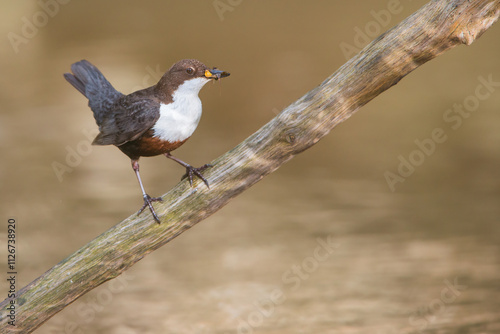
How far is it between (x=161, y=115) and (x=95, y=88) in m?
0.65

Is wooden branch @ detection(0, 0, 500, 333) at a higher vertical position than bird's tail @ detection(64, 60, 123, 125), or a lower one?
lower

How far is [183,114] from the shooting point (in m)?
2.84

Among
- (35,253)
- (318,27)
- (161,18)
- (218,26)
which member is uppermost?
(161,18)

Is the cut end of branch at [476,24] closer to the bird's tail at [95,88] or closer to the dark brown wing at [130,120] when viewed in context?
the dark brown wing at [130,120]

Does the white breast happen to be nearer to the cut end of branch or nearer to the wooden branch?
the wooden branch

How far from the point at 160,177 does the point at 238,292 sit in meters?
1.73

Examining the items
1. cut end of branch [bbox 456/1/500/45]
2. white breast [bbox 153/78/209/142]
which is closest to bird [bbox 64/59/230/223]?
white breast [bbox 153/78/209/142]

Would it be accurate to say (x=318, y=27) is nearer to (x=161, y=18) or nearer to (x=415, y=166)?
(x=161, y=18)

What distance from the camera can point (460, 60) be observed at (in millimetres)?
8711

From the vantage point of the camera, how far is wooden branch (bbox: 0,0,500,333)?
9.20 feet

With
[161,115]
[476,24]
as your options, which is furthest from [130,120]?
[476,24]

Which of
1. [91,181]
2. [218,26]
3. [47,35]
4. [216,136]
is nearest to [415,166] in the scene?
[216,136]

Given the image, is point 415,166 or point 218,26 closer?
point 415,166

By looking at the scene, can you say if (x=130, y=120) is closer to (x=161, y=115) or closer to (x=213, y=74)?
(x=161, y=115)
